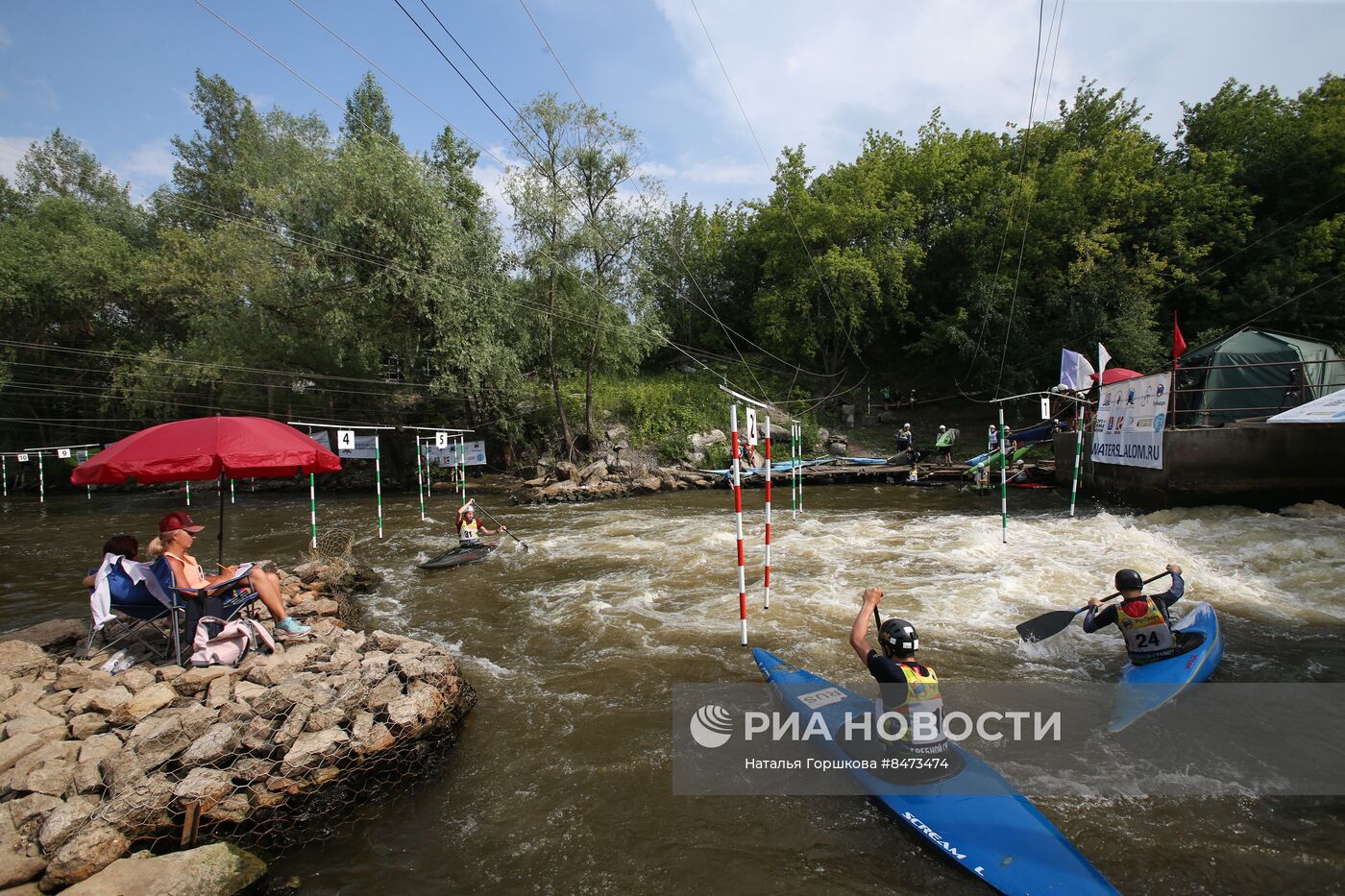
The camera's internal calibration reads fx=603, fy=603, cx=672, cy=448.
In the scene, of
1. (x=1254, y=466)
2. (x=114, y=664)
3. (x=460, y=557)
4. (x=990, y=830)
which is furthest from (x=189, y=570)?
(x=1254, y=466)

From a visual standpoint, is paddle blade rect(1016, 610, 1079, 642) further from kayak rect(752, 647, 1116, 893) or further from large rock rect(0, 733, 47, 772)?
large rock rect(0, 733, 47, 772)

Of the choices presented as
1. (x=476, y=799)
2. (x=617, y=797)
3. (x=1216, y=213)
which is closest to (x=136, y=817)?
(x=476, y=799)

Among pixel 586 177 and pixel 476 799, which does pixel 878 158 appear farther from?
pixel 476 799

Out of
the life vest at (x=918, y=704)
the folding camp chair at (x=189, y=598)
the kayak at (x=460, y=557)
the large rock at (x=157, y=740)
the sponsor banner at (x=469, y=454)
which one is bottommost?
the kayak at (x=460, y=557)

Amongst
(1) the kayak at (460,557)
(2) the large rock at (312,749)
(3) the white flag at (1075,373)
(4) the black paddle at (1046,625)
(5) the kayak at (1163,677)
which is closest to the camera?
(2) the large rock at (312,749)

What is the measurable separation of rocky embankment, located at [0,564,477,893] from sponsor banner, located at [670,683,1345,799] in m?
2.29

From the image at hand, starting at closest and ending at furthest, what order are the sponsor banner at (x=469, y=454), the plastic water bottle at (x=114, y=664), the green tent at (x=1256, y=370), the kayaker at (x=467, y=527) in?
the plastic water bottle at (x=114, y=664) → the kayaker at (x=467, y=527) → the green tent at (x=1256, y=370) → the sponsor banner at (x=469, y=454)

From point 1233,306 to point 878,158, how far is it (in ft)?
54.0

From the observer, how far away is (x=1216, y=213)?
26016mm

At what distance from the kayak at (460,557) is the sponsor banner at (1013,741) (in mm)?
6817

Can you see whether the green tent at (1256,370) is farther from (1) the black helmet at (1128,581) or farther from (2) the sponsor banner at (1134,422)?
(1) the black helmet at (1128,581)

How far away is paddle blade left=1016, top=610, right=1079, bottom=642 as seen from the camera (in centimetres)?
604

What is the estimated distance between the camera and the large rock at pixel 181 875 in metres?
3.13

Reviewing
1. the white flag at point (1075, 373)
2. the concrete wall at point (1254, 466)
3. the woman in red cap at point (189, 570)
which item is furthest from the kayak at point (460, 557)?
the white flag at point (1075, 373)
